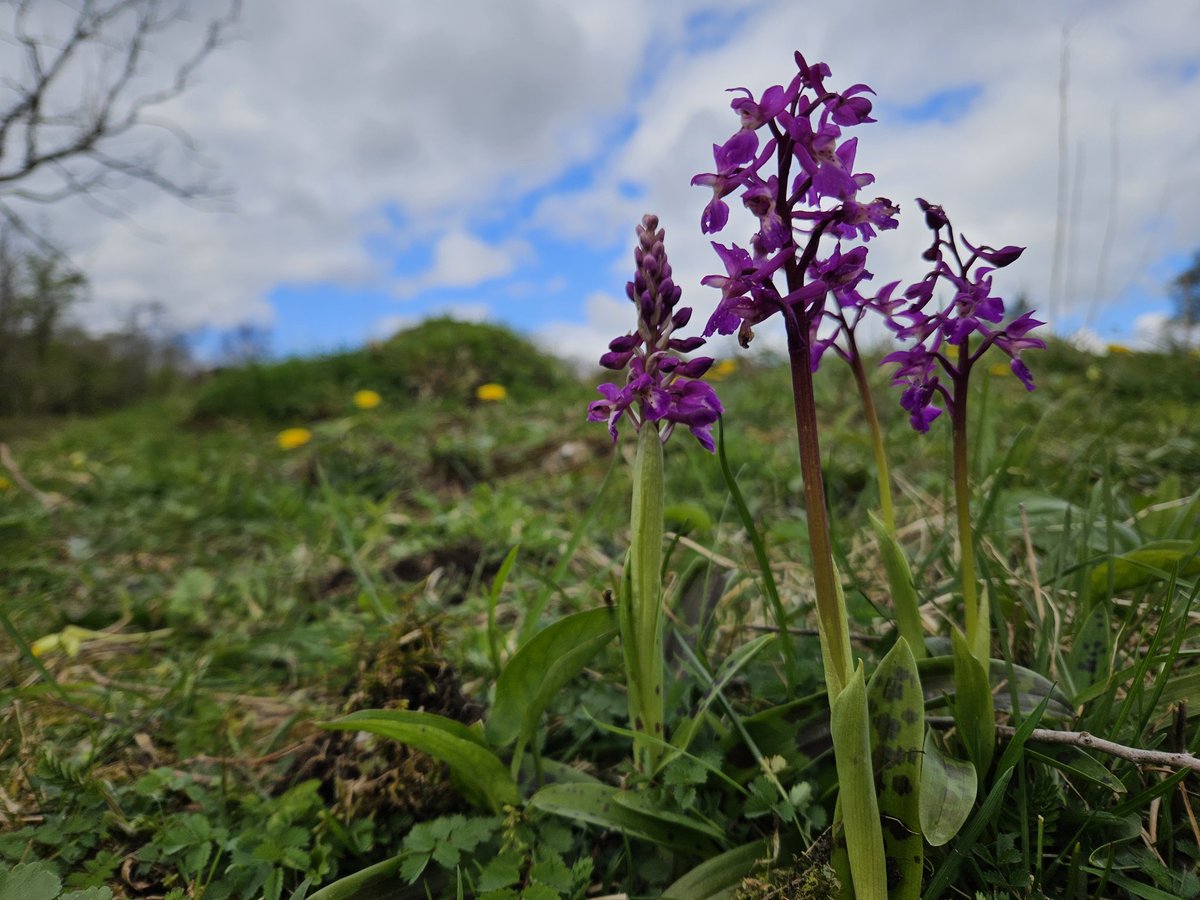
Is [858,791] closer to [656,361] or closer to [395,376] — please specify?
[656,361]

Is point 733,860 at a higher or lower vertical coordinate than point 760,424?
lower

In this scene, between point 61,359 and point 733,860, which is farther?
point 61,359

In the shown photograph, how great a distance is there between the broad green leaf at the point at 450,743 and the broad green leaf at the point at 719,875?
1.27ft

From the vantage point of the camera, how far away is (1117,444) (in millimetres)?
3363

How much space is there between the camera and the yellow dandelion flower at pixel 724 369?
6191 mm

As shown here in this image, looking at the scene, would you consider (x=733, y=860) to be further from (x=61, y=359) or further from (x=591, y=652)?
(x=61, y=359)

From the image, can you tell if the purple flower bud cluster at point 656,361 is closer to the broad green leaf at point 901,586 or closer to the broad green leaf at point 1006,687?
the broad green leaf at point 901,586

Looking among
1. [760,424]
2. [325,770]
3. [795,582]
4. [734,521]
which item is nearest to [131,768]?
[325,770]

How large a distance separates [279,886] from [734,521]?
6.25 ft

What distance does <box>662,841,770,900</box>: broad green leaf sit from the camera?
51.1 inches

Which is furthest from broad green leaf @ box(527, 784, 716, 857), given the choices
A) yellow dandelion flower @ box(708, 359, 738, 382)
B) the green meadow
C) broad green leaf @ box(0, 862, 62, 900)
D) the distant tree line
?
the distant tree line

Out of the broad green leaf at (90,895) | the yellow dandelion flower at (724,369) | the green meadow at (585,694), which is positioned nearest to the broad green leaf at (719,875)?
the green meadow at (585,694)

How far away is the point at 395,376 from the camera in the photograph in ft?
27.3

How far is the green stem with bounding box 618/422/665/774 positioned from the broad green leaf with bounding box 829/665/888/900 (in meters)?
0.38
